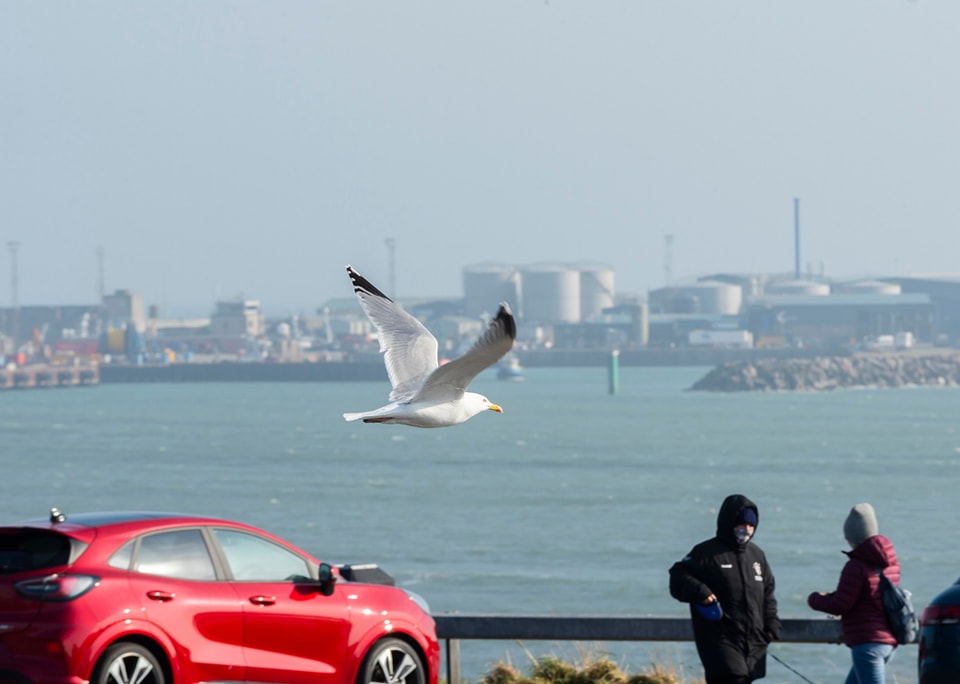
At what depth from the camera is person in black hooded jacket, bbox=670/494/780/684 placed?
7.50 metres

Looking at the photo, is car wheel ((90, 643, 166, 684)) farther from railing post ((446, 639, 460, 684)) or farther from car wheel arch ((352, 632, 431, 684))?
railing post ((446, 639, 460, 684))

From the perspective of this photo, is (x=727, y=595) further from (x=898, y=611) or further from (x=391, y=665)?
(x=391, y=665)

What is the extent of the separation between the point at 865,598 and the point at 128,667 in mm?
3574

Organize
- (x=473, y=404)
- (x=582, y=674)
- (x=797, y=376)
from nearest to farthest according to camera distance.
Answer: (x=473, y=404), (x=582, y=674), (x=797, y=376)

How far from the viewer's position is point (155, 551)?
788cm

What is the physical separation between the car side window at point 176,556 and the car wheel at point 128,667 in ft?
1.32

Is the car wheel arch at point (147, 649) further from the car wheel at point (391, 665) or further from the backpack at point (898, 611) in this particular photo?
the backpack at point (898, 611)

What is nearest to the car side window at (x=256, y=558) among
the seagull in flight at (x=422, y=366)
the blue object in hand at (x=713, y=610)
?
Answer: the seagull in flight at (x=422, y=366)

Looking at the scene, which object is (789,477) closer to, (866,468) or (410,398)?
(866,468)

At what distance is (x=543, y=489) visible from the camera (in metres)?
74.9

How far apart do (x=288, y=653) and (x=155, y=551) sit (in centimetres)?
101

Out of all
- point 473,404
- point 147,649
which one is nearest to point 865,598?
point 473,404

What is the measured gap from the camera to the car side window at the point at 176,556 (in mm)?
7812

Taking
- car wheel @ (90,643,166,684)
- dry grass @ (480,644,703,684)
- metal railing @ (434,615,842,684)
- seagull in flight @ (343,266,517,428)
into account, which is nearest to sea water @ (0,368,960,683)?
metal railing @ (434,615,842,684)
